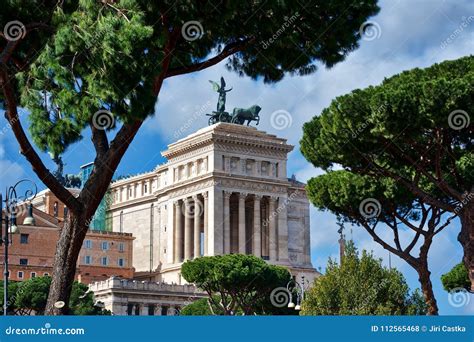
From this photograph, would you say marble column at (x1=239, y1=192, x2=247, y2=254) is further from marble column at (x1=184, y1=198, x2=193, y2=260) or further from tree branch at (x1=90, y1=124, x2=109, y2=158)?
tree branch at (x1=90, y1=124, x2=109, y2=158)

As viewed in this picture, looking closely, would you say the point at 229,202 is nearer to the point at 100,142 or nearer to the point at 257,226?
the point at 257,226

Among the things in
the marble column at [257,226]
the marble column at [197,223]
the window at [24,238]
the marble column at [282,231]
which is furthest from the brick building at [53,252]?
the marble column at [282,231]

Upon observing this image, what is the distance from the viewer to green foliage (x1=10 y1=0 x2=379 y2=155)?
12.5 m

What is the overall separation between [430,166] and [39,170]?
521 inches

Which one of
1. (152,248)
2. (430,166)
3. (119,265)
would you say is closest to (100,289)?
(119,265)

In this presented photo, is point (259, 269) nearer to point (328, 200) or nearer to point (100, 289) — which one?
point (100, 289)

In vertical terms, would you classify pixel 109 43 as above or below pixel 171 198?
below


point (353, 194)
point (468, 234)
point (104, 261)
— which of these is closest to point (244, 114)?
point (104, 261)

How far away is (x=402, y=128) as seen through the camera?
20906 mm

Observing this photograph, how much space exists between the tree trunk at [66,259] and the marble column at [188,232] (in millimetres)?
58507

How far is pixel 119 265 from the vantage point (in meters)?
72.9

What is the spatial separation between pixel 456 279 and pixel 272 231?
36.3 metres

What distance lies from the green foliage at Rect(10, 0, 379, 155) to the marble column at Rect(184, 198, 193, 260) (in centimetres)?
5716

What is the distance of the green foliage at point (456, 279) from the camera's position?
121ft
